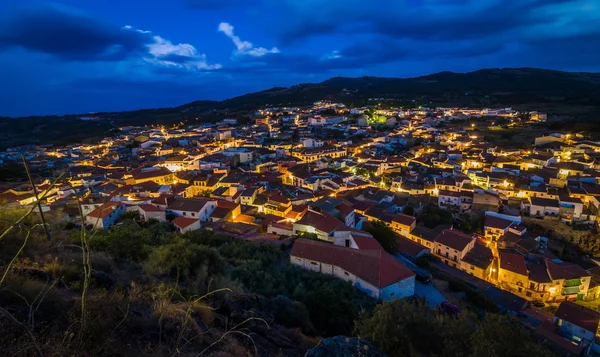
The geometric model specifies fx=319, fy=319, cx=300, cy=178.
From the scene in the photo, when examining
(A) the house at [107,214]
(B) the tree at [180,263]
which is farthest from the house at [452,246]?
(A) the house at [107,214]

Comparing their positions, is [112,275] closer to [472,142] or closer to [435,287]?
[435,287]

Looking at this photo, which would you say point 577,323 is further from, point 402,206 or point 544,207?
point 402,206

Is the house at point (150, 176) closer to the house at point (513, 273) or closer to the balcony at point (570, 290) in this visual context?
the house at point (513, 273)

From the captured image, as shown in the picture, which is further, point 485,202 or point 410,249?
point 485,202

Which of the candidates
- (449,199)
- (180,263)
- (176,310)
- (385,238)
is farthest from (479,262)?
(176,310)

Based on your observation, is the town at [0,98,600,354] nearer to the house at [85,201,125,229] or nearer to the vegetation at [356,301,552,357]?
the house at [85,201,125,229]

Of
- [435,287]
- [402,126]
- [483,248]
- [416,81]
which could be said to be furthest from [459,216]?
[416,81]

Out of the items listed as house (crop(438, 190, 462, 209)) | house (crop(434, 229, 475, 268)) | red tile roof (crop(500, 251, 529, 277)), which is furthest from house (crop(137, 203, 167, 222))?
house (crop(438, 190, 462, 209))
